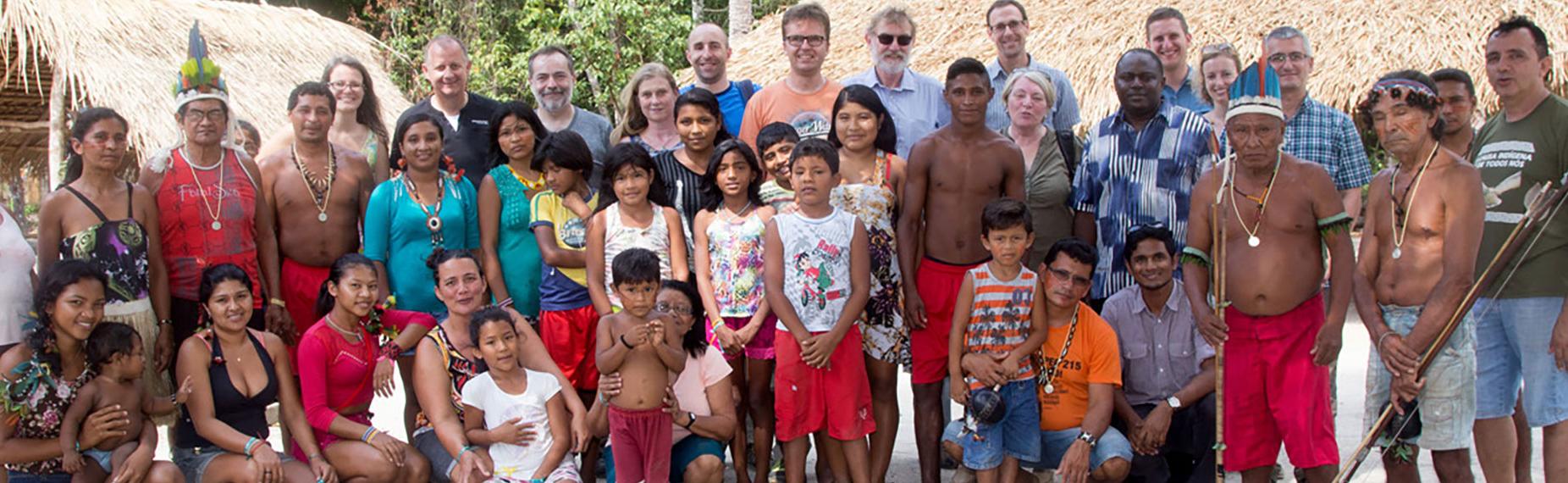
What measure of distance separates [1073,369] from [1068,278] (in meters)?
0.35

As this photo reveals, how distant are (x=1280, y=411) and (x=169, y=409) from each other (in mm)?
3993

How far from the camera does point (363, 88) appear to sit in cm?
570

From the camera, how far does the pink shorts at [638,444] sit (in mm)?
4422

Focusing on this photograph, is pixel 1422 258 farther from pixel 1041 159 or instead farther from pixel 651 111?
pixel 651 111

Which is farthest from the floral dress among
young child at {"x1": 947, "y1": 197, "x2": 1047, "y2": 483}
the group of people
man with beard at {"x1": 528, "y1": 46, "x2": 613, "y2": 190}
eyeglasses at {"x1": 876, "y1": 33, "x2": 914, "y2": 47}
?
man with beard at {"x1": 528, "y1": 46, "x2": 613, "y2": 190}

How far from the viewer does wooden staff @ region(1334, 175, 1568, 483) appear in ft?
12.8

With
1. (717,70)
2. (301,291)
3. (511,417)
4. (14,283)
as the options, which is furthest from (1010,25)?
(14,283)

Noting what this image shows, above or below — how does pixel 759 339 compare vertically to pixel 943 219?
below

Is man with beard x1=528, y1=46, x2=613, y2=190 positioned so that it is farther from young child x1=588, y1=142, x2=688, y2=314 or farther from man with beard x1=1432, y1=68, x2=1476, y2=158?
man with beard x1=1432, y1=68, x2=1476, y2=158

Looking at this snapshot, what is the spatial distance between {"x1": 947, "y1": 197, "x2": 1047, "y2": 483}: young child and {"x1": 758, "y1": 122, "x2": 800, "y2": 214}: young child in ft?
2.70

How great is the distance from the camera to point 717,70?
236 inches

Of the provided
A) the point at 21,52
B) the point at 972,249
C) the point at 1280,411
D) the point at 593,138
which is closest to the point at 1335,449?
the point at 1280,411

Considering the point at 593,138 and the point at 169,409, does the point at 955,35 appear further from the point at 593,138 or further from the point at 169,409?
the point at 169,409

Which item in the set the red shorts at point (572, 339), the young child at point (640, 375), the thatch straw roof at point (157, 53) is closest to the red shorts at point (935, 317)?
the young child at point (640, 375)
